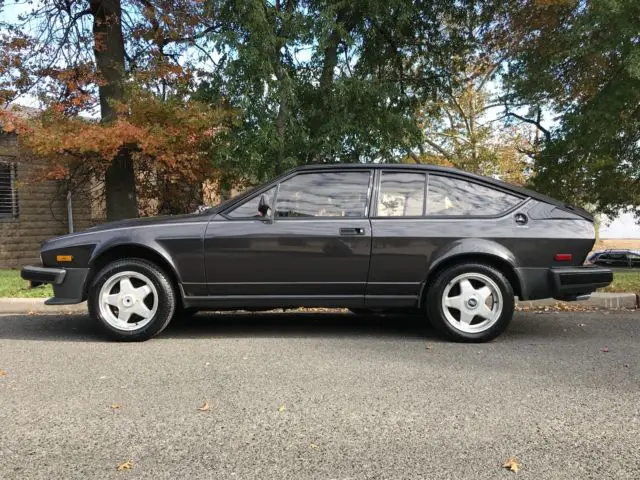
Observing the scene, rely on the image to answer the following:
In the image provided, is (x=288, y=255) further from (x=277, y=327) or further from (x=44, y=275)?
(x=44, y=275)

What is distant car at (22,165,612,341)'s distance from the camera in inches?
195

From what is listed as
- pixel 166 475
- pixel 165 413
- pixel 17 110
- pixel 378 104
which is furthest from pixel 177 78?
pixel 166 475

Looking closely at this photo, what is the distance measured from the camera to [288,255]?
5000 mm

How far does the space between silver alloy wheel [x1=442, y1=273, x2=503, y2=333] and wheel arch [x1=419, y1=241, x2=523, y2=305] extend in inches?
6.4

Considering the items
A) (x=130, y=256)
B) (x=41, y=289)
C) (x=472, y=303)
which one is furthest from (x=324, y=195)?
(x=41, y=289)

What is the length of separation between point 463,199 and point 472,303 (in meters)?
1.01

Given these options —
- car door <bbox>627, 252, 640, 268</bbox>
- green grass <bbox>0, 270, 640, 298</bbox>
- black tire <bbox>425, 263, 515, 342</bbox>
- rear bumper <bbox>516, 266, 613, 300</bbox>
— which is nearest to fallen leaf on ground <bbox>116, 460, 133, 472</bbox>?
black tire <bbox>425, 263, 515, 342</bbox>

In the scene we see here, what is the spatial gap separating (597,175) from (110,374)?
18373 mm

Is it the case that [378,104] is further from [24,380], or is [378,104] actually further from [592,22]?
[24,380]

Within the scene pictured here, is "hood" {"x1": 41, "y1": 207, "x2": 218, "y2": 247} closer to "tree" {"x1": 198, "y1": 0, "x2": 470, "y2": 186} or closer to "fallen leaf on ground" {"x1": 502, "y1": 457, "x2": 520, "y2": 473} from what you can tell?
Result: "fallen leaf on ground" {"x1": 502, "y1": 457, "x2": 520, "y2": 473}

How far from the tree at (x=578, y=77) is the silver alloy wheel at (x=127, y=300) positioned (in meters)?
7.95

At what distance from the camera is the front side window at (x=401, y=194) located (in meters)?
5.13

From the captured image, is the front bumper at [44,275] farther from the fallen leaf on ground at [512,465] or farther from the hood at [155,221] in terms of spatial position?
the fallen leaf on ground at [512,465]

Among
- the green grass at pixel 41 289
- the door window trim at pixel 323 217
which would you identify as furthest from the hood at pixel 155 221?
the green grass at pixel 41 289
